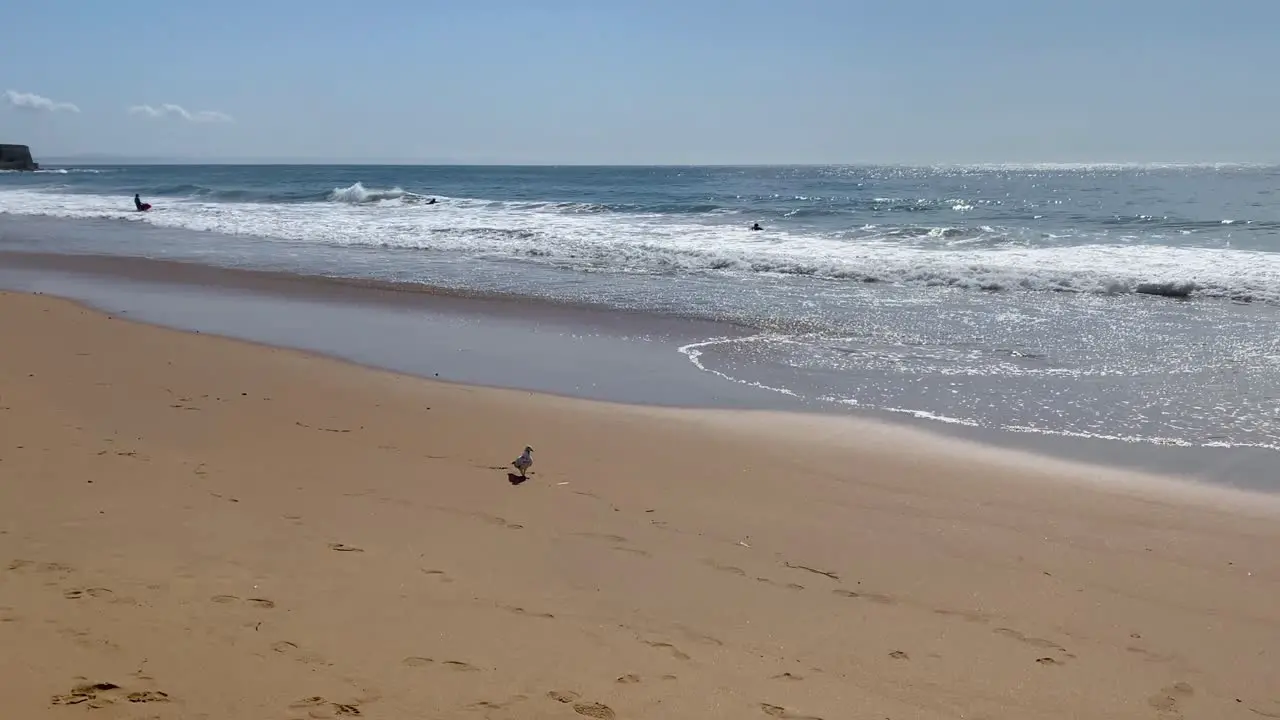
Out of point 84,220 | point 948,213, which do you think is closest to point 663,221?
point 948,213

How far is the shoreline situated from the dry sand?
2.28ft

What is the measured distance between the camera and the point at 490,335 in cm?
1052

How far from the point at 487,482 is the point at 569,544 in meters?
1.08

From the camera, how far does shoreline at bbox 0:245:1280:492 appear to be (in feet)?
21.1

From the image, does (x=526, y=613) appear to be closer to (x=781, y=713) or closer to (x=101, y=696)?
(x=781, y=713)

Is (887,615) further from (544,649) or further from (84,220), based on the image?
(84,220)

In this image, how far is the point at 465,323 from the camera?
11.3 metres

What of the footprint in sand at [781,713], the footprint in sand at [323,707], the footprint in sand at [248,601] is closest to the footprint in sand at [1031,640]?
the footprint in sand at [781,713]

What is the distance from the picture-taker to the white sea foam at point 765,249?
48.1 feet

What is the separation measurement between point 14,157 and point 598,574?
99762mm

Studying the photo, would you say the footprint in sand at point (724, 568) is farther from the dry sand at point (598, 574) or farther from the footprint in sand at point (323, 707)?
the footprint in sand at point (323, 707)

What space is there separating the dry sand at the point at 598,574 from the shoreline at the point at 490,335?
694 mm

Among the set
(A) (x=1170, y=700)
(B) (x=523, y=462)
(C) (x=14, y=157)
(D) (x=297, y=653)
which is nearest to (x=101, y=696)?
(D) (x=297, y=653)

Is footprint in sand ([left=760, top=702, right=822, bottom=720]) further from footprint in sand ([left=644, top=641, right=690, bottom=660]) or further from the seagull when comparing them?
the seagull
